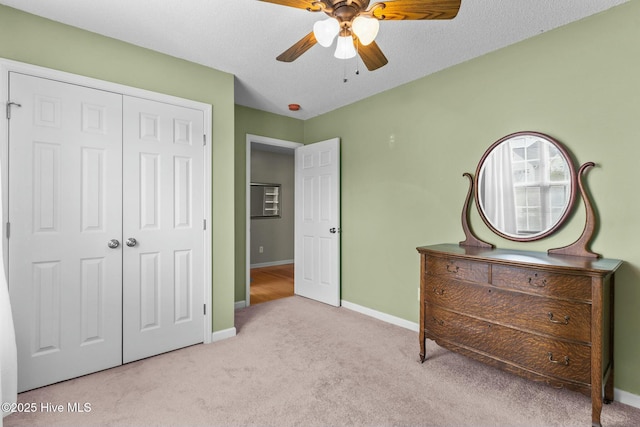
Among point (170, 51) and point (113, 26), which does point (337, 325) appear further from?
point (113, 26)

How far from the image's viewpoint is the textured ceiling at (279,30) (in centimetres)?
203

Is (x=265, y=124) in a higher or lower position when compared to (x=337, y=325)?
higher

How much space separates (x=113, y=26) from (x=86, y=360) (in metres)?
2.34

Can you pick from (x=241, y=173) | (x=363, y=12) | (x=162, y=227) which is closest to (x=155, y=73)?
(x=162, y=227)

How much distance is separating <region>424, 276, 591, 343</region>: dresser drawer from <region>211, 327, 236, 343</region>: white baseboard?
175 cm

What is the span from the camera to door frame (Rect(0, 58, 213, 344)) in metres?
2.01

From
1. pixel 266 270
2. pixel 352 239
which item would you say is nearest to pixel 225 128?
pixel 352 239

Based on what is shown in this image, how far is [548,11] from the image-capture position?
209 cm

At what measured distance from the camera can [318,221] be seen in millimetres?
4184

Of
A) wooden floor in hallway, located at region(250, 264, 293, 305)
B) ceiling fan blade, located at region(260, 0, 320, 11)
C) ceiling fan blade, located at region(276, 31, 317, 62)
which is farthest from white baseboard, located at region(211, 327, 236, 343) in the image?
ceiling fan blade, located at region(260, 0, 320, 11)

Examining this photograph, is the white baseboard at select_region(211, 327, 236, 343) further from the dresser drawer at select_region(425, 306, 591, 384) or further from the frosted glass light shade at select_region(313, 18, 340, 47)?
the frosted glass light shade at select_region(313, 18, 340, 47)

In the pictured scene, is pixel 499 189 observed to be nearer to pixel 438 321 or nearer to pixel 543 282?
pixel 543 282

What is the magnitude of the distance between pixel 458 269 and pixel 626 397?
121 cm

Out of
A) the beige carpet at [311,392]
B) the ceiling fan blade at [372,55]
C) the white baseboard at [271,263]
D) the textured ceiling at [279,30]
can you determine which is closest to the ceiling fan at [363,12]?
the ceiling fan blade at [372,55]
